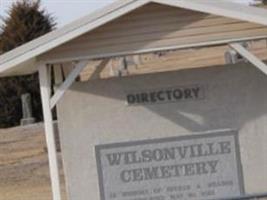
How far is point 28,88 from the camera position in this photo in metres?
35.9

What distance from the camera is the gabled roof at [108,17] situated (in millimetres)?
13828

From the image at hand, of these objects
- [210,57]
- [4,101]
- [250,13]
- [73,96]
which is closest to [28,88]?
[4,101]

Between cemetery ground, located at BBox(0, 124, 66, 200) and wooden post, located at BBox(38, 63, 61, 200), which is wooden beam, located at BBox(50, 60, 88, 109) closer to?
wooden post, located at BBox(38, 63, 61, 200)

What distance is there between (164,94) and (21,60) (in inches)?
98.6

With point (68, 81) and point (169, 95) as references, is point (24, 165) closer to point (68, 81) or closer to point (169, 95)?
point (169, 95)

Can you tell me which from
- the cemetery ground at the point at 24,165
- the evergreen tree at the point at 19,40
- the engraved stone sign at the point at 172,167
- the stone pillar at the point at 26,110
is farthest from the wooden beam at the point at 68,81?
the evergreen tree at the point at 19,40

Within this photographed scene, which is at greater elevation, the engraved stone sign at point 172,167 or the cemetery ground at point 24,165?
the cemetery ground at point 24,165

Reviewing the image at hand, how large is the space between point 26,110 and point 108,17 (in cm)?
2090

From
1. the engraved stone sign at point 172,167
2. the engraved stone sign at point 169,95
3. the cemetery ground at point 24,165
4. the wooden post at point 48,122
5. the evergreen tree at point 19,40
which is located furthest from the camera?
the evergreen tree at point 19,40

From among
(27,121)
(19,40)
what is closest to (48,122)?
(27,121)

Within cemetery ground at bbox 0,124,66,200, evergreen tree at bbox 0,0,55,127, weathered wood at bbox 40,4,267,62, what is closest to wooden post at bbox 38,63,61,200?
weathered wood at bbox 40,4,267,62

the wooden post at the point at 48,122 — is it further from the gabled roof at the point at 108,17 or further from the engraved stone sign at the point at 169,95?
the engraved stone sign at the point at 169,95

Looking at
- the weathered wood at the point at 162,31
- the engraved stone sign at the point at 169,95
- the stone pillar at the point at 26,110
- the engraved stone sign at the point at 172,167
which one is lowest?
the engraved stone sign at the point at 172,167

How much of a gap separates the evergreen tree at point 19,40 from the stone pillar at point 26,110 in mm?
833
